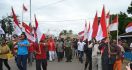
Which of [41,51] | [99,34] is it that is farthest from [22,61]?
[99,34]

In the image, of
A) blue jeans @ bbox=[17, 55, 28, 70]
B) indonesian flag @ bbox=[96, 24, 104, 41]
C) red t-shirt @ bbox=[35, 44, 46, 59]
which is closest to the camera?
indonesian flag @ bbox=[96, 24, 104, 41]

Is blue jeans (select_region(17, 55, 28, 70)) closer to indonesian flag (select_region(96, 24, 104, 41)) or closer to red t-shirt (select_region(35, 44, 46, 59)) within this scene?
red t-shirt (select_region(35, 44, 46, 59))

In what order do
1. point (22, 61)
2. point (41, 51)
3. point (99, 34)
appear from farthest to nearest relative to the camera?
point (22, 61), point (41, 51), point (99, 34)

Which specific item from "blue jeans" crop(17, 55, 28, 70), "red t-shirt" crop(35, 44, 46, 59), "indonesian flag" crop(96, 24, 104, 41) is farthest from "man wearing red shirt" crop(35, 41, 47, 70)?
"indonesian flag" crop(96, 24, 104, 41)

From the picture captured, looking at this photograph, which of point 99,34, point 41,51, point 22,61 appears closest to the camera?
point 99,34

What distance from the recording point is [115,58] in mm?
13430

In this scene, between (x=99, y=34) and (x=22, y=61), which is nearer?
(x=99, y=34)

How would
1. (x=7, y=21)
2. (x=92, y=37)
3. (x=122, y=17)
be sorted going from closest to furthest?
1. (x=92, y=37)
2. (x=7, y=21)
3. (x=122, y=17)

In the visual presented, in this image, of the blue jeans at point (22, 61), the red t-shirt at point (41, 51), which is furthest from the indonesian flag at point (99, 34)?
the blue jeans at point (22, 61)

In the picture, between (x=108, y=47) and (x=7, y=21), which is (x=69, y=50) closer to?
(x=108, y=47)

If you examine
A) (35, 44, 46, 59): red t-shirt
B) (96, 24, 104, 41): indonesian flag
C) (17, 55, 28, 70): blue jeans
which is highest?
(96, 24, 104, 41): indonesian flag

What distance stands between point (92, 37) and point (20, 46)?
9.94 feet

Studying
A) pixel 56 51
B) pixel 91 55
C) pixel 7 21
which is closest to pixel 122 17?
pixel 7 21

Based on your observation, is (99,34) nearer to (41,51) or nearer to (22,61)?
(41,51)
